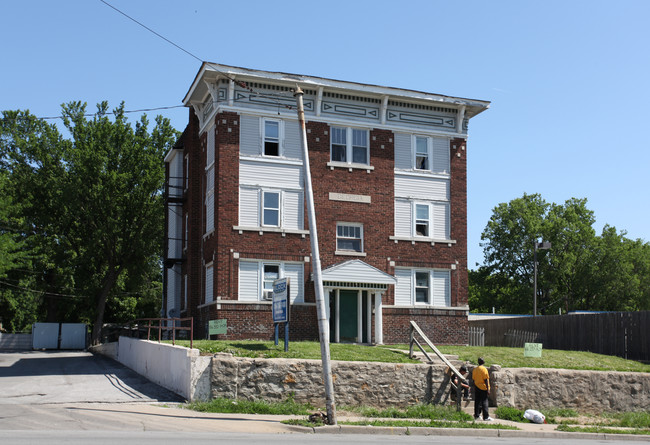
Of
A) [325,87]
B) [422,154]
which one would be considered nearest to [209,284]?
[325,87]

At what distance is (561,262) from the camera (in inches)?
2539

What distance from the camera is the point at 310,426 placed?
695 inches

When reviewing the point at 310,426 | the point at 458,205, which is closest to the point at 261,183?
the point at 458,205

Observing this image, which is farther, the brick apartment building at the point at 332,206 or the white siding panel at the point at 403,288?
the white siding panel at the point at 403,288

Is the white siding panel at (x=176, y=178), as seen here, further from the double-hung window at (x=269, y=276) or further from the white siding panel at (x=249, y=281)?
the double-hung window at (x=269, y=276)

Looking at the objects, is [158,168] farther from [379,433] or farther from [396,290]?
[379,433]

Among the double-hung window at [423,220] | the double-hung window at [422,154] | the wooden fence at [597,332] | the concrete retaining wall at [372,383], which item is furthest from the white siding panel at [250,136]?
the wooden fence at [597,332]

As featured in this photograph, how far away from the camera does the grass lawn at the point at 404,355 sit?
2220 cm

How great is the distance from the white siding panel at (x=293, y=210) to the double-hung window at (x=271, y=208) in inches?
11.3

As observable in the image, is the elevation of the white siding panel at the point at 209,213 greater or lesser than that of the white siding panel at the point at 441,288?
greater

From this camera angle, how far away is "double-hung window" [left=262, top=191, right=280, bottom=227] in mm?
30547

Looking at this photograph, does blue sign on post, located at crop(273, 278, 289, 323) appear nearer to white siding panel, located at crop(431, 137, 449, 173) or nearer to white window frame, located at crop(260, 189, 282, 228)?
white window frame, located at crop(260, 189, 282, 228)

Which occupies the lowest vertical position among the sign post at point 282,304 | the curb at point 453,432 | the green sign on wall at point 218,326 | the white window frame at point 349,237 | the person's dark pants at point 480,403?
the curb at point 453,432

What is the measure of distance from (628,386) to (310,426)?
40.2ft
